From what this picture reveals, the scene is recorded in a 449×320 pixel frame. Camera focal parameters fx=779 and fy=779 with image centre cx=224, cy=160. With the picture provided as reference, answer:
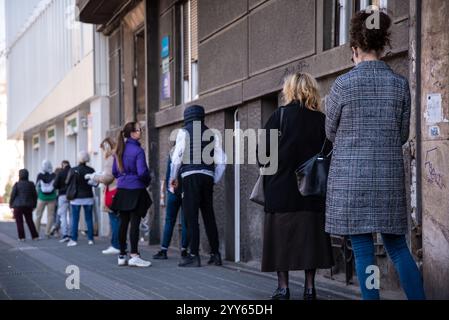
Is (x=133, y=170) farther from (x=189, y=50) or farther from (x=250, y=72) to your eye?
(x=189, y=50)

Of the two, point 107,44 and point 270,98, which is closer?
point 270,98

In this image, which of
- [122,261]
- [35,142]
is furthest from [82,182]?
[35,142]

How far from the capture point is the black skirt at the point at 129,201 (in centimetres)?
910

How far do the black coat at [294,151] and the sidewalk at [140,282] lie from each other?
0.87m

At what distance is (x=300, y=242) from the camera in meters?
6.08

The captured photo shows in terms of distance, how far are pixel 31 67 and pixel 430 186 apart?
27051 millimetres

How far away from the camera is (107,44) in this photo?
18.6m

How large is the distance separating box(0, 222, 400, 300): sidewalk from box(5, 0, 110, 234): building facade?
27.5 ft

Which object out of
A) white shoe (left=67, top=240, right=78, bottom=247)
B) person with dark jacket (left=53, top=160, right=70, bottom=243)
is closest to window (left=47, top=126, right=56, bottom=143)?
person with dark jacket (left=53, top=160, right=70, bottom=243)

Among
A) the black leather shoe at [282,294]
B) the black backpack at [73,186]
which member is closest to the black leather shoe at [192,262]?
the black leather shoe at [282,294]

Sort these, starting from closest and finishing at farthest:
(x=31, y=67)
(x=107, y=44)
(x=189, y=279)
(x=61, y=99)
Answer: (x=189, y=279) → (x=107, y=44) → (x=61, y=99) → (x=31, y=67)

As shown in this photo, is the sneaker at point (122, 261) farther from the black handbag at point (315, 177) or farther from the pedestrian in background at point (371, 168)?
the pedestrian in background at point (371, 168)
